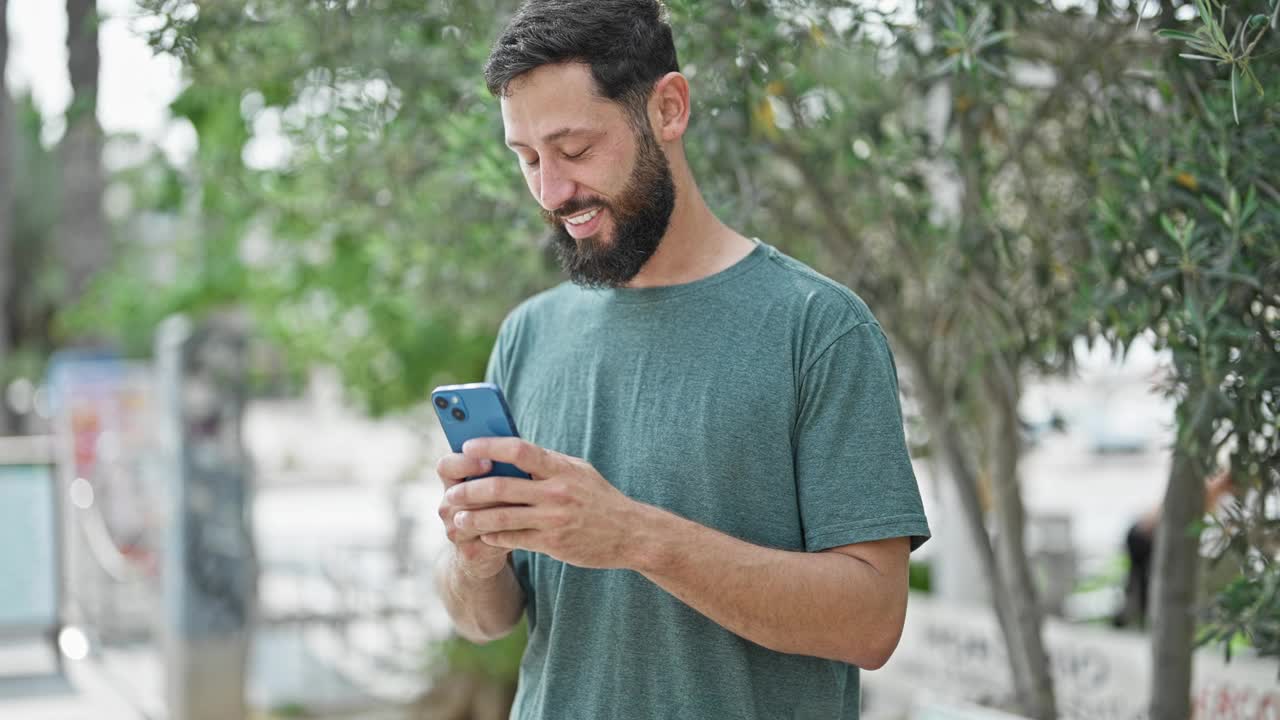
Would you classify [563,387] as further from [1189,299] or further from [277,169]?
[277,169]

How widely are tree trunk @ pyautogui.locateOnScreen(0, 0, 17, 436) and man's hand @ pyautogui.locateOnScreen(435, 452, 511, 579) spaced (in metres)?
3.13

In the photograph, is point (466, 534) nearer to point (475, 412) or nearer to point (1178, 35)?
point (475, 412)

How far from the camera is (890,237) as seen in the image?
145 inches

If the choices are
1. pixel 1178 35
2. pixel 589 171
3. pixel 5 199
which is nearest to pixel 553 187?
pixel 589 171

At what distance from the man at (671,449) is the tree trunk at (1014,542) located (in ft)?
5.11

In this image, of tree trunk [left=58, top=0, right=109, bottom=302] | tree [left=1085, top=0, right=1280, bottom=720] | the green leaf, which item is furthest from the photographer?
tree trunk [left=58, top=0, right=109, bottom=302]

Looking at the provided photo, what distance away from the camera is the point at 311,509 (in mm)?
21125

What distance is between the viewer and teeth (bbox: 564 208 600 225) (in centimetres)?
168

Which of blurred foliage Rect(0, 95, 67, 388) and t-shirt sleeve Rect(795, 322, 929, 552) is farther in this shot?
blurred foliage Rect(0, 95, 67, 388)

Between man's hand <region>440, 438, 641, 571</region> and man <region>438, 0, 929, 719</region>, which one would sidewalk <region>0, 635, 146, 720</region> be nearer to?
man <region>438, 0, 929, 719</region>

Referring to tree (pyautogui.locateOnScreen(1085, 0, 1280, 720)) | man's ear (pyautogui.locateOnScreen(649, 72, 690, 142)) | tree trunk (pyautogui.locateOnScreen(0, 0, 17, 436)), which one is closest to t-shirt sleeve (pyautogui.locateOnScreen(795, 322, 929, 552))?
man's ear (pyautogui.locateOnScreen(649, 72, 690, 142))

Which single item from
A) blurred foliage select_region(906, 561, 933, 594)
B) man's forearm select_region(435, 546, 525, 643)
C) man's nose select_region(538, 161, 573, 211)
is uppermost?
man's nose select_region(538, 161, 573, 211)

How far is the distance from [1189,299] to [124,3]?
2.40 m

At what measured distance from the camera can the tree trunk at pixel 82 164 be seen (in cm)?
368
